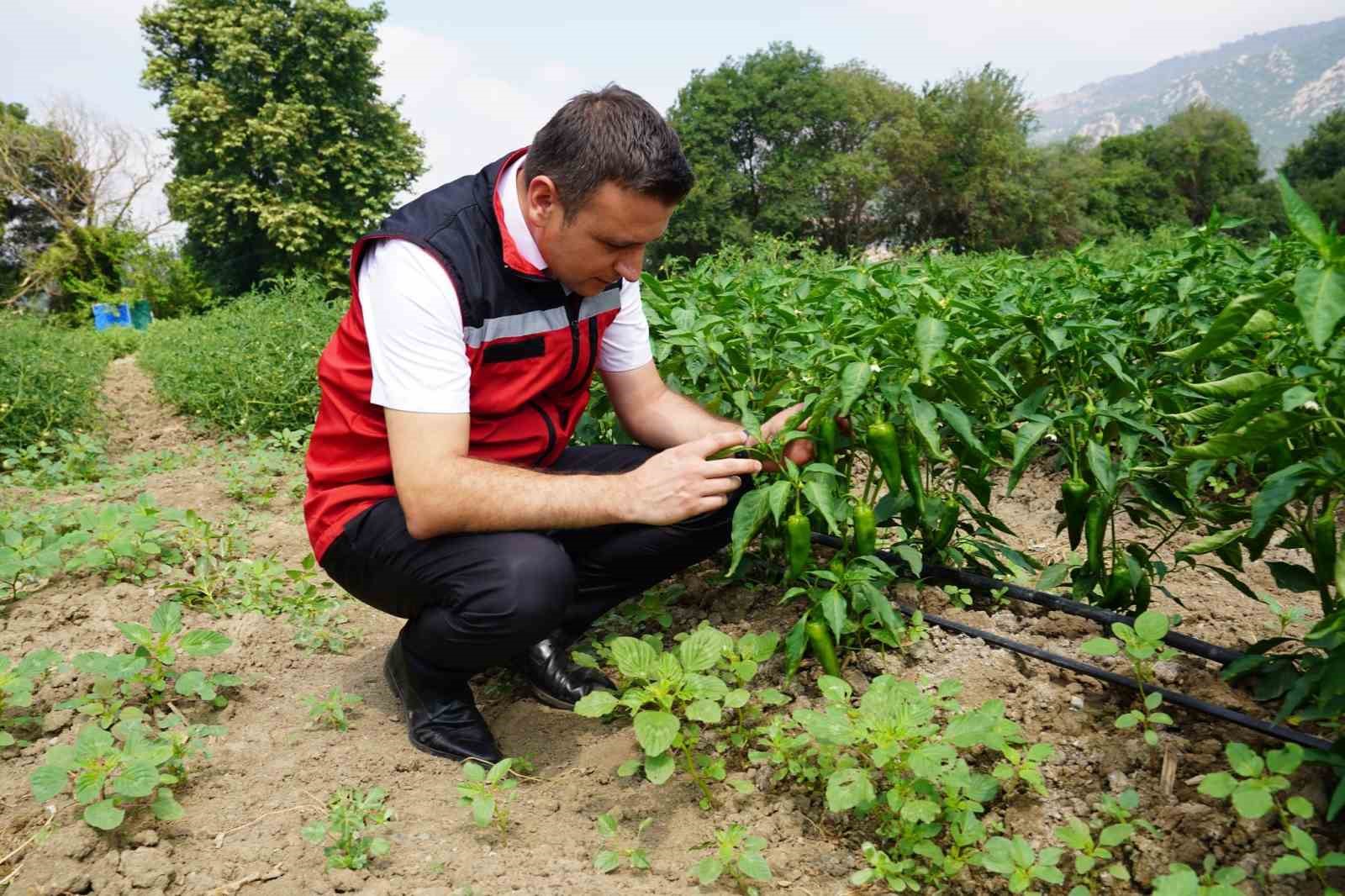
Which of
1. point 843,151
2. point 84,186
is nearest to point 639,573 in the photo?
point 84,186

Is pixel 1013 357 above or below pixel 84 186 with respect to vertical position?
below

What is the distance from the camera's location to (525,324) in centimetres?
240

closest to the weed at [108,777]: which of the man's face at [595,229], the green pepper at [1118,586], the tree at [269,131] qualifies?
the man's face at [595,229]

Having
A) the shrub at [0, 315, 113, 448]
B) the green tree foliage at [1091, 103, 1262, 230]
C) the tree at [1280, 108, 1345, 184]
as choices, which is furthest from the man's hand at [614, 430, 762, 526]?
the tree at [1280, 108, 1345, 184]

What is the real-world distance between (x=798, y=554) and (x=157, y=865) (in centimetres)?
151

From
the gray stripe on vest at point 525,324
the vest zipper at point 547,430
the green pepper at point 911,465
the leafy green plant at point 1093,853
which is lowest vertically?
the leafy green plant at point 1093,853

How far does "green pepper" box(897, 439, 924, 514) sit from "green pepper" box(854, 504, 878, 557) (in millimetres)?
115

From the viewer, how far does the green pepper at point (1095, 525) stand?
7.22 ft

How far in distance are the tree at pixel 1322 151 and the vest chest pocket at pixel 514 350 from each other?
48.7 metres

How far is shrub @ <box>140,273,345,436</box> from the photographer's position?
663 cm

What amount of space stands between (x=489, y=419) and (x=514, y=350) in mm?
207

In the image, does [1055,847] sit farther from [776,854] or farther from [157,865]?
[157,865]

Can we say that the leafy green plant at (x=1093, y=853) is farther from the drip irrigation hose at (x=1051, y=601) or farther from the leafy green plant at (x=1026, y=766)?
the drip irrigation hose at (x=1051, y=601)

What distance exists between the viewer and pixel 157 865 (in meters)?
1.94
